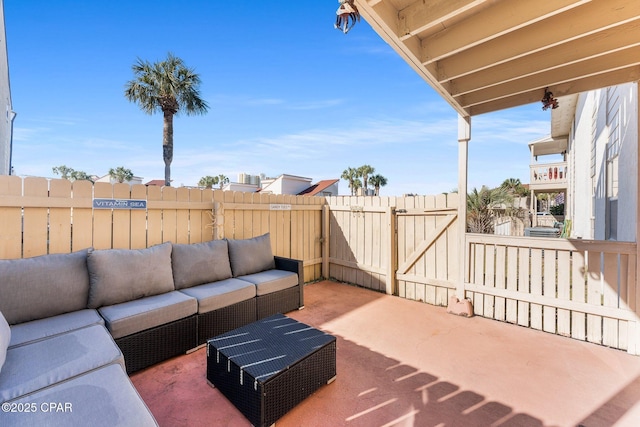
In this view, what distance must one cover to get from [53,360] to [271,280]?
7.08 ft

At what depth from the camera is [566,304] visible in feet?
9.88

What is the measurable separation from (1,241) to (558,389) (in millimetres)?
5000

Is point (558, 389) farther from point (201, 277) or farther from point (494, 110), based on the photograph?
point (201, 277)

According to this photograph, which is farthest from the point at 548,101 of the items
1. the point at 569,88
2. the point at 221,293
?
the point at 221,293

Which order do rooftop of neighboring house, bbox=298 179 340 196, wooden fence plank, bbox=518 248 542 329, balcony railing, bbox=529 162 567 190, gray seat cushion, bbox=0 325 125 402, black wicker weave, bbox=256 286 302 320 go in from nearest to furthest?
gray seat cushion, bbox=0 325 125 402
wooden fence plank, bbox=518 248 542 329
black wicker weave, bbox=256 286 302 320
balcony railing, bbox=529 162 567 190
rooftop of neighboring house, bbox=298 179 340 196

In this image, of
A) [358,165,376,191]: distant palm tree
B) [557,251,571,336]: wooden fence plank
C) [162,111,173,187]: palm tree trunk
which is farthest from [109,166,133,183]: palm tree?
[557,251,571,336]: wooden fence plank

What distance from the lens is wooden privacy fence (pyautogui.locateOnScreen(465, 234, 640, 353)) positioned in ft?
9.04

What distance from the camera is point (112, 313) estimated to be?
2.28 metres

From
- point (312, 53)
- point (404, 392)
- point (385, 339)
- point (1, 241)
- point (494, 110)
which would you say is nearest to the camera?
point (404, 392)

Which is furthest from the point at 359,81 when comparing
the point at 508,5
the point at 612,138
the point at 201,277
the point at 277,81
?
the point at 201,277

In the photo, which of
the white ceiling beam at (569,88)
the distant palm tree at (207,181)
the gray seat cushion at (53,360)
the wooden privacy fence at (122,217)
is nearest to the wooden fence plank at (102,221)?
the wooden privacy fence at (122,217)

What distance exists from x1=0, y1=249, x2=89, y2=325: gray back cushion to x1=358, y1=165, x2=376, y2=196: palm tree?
2388 centimetres

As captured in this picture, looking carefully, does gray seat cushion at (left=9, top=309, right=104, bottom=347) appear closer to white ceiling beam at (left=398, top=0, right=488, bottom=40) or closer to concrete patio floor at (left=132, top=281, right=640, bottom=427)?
concrete patio floor at (left=132, top=281, right=640, bottom=427)

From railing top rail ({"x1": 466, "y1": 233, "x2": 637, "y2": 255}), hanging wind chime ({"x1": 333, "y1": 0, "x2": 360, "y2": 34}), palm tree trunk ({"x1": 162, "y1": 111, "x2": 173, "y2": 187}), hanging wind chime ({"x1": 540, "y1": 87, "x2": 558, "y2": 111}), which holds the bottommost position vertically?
railing top rail ({"x1": 466, "y1": 233, "x2": 637, "y2": 255})
